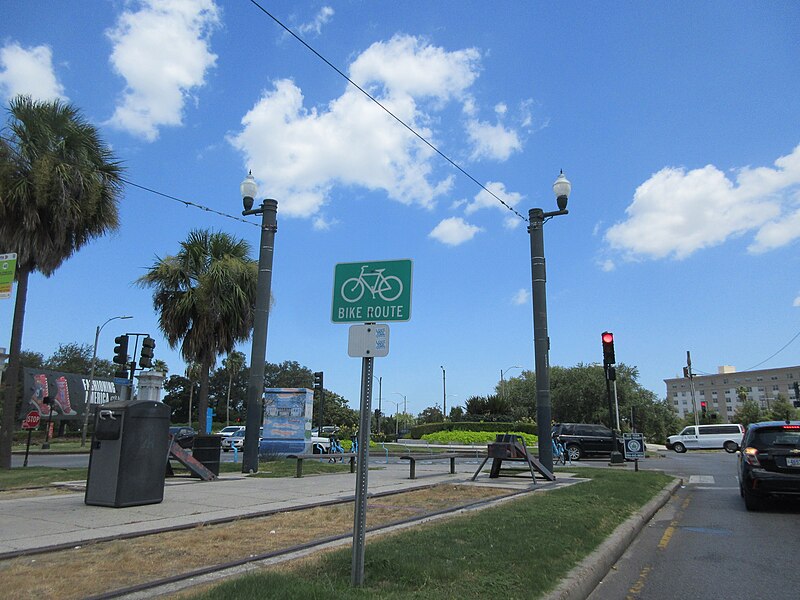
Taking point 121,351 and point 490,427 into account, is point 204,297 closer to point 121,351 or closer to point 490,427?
point 121,351

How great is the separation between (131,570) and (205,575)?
2.32 feet

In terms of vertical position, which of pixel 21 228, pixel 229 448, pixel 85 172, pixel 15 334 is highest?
pixel 85 172

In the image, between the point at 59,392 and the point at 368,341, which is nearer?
the point at 368,341

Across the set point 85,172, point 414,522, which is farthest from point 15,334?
point 414,522

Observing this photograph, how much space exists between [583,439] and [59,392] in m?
39.4

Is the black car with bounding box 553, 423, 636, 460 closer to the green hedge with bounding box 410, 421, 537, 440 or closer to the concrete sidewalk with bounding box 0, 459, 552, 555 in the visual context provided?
the green hedge with bounding box 410, 421, 537, 440

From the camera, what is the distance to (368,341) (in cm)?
472

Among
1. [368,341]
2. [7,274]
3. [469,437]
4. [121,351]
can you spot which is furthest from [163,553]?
[469,437]

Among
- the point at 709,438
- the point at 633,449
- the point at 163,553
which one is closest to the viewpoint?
the point at 163,553

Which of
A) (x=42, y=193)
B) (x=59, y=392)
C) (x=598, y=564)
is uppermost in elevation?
(x=42, y=193)

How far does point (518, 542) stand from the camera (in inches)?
243

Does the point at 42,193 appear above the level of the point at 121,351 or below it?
above

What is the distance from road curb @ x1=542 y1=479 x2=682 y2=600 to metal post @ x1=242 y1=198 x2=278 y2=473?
381 inches

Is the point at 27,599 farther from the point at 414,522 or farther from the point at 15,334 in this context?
the point at 15,334
